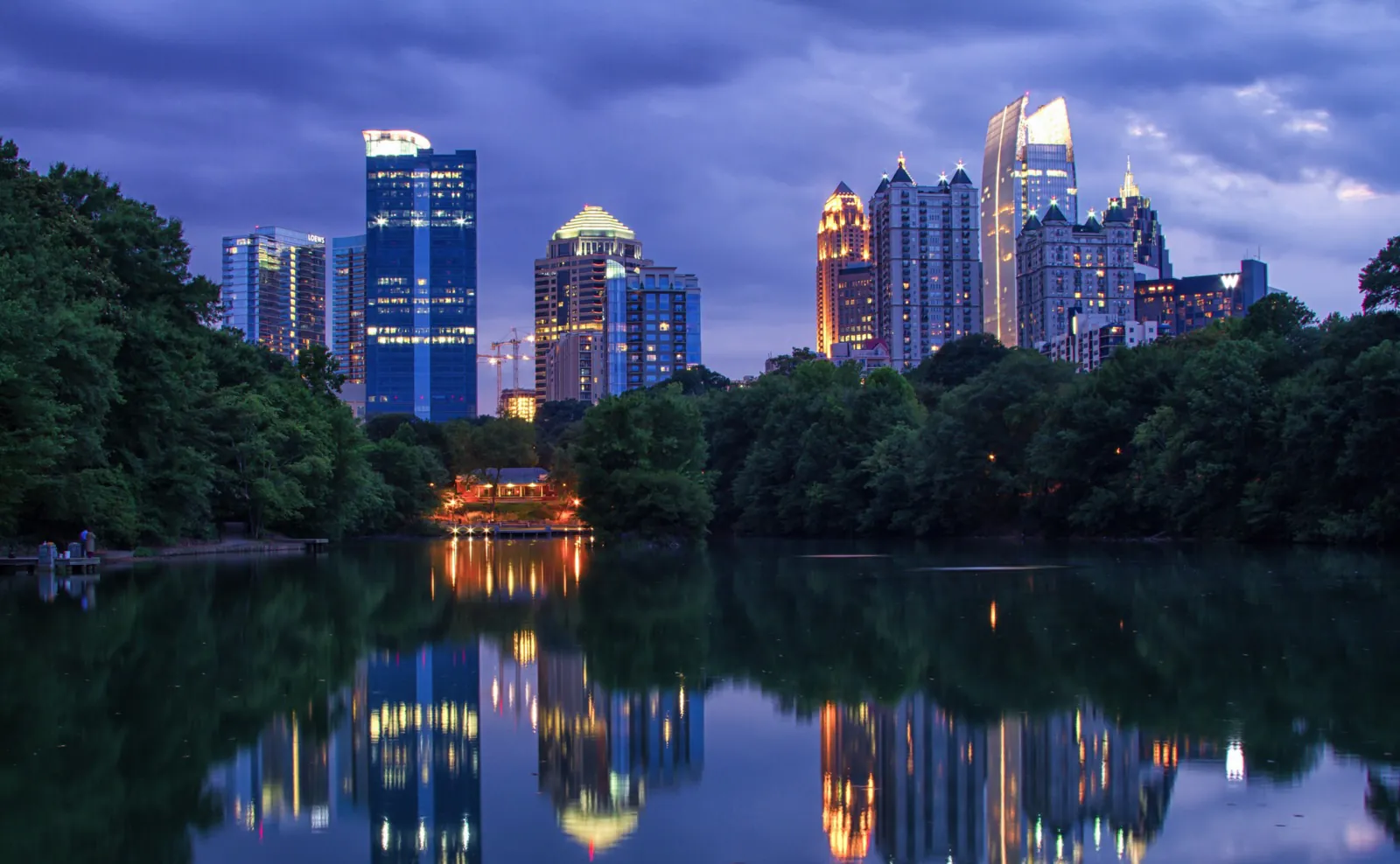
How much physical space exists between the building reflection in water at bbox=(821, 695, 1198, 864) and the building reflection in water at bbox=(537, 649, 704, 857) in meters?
1.15

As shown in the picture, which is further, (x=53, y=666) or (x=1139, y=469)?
(x=1139, y=469)

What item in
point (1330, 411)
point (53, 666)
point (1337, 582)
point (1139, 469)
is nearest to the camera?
point (53, 666)

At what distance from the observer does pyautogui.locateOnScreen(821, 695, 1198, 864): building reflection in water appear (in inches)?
309

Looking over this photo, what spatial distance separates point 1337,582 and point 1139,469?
32492 millimetres

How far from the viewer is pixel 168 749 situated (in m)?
10.4

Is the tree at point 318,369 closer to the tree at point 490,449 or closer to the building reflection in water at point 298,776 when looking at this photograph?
the building reflection in water at point 298,776

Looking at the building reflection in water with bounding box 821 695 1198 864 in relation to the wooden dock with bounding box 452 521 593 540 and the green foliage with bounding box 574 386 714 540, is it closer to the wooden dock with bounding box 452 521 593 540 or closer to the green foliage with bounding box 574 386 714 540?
the green foliage with bounding box 574 386 714 540

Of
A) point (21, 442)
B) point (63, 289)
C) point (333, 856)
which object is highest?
point (63, 289)

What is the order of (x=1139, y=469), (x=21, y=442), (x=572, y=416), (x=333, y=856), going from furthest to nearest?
(x=572, y=416), (x=1139, y=469), (x=21, y=442), (x=333, y=856)

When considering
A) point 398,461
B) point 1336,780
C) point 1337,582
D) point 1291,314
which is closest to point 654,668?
point 1336,780

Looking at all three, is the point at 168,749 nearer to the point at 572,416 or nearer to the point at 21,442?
the point at 21,442

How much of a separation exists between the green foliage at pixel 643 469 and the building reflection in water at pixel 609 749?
4718cm

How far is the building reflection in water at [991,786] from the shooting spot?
786 centimetres

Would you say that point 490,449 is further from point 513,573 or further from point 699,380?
point 513,573
